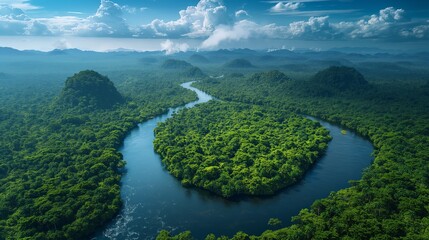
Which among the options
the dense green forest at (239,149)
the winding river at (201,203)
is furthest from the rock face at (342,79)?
the winding river at (201,203)

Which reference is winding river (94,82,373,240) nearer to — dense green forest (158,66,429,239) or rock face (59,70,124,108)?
dense green forest (158,66,429,239)

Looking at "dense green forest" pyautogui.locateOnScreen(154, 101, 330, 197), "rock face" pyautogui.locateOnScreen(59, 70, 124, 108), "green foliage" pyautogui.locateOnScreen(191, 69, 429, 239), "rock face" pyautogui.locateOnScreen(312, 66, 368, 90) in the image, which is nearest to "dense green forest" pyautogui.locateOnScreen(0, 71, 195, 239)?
"rock face" pyautogui.locateOnScreen(59, 70, 124, 108)

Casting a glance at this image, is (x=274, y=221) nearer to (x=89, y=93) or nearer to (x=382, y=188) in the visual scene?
(x=382, y=188)

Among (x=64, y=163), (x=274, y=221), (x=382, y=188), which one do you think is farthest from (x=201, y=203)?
(x=64, y=163)

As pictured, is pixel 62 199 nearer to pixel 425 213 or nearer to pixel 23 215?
pixel 23 215

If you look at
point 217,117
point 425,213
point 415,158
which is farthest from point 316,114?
point 425,213

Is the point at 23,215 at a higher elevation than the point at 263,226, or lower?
higher
